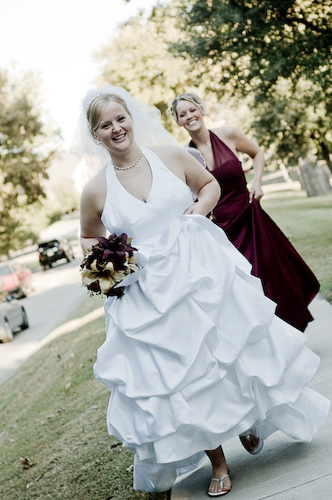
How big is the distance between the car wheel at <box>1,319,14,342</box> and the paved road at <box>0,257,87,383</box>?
0.45 feet

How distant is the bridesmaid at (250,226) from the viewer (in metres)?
6.20

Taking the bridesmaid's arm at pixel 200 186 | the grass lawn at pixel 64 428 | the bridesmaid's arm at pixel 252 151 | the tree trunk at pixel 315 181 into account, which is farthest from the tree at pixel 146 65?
the bridesmaid's arm at pixel 200 186

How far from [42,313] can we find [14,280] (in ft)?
28.2

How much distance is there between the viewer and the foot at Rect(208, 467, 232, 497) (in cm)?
414

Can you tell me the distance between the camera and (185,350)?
3.92m

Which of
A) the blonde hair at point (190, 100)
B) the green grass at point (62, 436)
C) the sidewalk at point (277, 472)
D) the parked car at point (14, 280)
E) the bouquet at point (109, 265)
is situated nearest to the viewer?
the sidewalk at point (277, 472)

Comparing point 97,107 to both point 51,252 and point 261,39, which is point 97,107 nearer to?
point 261,39

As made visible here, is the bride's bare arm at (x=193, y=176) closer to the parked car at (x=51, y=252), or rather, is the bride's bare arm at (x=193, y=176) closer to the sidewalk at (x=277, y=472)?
the sidewalk at (x=277, y=472)

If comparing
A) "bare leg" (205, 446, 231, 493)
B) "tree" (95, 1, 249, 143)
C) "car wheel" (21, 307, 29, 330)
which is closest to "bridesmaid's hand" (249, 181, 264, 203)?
"bare leg" (205, 446, 231, 493)

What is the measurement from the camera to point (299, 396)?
166 inches

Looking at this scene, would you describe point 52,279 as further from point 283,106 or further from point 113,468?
point 113,468

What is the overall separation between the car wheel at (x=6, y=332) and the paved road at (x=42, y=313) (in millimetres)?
136

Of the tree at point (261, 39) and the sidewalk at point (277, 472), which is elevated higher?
the tree at point (261, 39)

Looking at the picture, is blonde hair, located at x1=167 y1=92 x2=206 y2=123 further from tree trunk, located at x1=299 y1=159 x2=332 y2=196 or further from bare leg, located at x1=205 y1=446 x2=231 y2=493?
tree trunk, located at x1=299 y1=159 x2=332 y2=196
